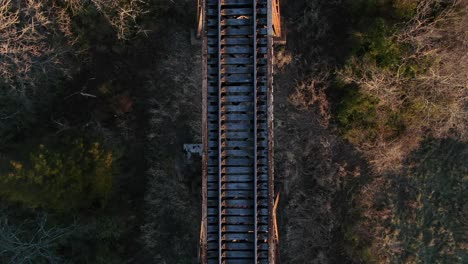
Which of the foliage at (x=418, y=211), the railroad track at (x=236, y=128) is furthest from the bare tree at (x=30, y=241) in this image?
the foliage at (x=418, y=211)

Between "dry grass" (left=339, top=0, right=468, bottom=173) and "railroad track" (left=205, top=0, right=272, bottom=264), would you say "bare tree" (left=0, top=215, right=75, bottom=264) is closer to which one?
"railroad track" (left=205, top=0, right=272, bottom=264)

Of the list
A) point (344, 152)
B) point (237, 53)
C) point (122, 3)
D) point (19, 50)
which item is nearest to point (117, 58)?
point (122, 3)

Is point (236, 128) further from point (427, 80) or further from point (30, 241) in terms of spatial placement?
point (30, 241)

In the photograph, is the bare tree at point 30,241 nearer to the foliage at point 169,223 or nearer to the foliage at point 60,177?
the foliage at point 60,177

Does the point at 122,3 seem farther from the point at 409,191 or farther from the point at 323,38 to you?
the point at 409,191

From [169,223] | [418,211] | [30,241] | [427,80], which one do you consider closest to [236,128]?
[169,223]

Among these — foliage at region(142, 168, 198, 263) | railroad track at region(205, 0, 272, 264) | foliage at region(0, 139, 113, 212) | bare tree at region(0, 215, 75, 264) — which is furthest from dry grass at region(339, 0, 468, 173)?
bare tree at region(0, 215, 75, 264)

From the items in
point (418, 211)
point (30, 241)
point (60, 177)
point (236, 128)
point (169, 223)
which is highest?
point (236, 128)
